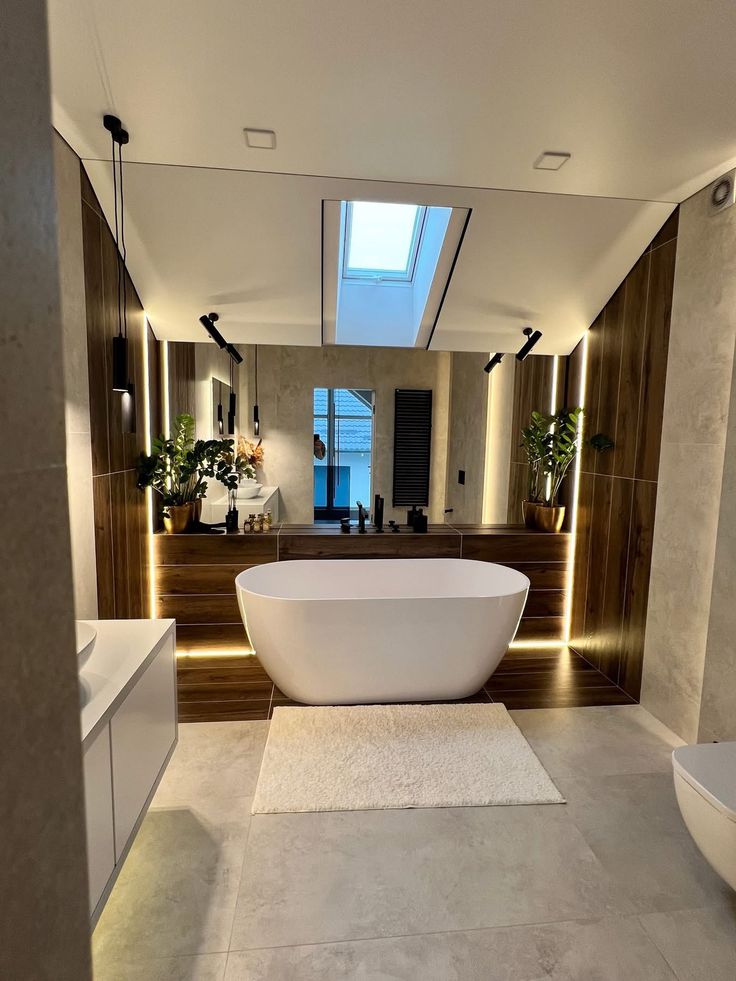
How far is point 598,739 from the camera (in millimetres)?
2842

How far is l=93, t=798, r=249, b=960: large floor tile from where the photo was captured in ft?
5.57

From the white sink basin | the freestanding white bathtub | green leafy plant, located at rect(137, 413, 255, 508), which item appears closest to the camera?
the white sink basin

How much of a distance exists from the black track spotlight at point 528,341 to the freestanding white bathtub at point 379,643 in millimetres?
1613

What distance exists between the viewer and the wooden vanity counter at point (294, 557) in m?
3.65

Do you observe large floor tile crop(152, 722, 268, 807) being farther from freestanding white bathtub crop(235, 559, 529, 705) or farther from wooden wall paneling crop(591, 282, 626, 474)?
wooden wall paneling crop(591, 282, 626, 474)

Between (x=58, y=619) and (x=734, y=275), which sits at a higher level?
(x=734, y=275)

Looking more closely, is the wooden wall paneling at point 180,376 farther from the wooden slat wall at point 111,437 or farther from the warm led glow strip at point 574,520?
the warm led glow strip at point 574,520

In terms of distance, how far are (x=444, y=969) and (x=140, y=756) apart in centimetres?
108

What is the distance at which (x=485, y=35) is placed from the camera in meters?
1.83

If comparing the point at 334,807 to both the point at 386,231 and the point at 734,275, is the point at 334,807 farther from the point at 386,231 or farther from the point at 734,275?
the point at 386,231

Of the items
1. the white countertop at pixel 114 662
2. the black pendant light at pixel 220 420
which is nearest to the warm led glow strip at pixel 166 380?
the black pendant light at pixel 220 420

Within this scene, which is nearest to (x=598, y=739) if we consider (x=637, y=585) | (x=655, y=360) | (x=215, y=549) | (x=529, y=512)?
(x=637, y=585)

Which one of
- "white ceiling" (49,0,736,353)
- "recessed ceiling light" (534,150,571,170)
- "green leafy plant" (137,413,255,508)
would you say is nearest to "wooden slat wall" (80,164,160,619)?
"green leafy plant" (137,413,255,508)

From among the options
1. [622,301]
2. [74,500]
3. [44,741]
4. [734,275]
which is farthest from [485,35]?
[74,500]
